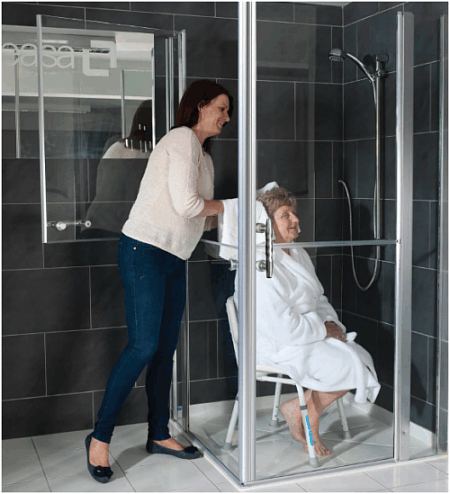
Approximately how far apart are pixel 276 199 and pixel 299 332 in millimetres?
491

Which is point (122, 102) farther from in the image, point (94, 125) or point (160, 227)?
point (160, 227)

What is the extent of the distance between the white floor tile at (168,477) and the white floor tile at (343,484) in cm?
36

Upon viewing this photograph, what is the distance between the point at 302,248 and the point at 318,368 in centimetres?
45

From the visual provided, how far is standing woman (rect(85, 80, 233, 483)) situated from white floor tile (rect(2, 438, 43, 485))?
245mm

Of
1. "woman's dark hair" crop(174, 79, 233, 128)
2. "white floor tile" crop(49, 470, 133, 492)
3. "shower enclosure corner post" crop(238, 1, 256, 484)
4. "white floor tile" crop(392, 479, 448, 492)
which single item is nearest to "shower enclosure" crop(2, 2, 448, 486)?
"shower enclosure corner post" crop(238, 1, 256, 484)

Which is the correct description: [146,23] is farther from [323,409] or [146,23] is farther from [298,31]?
[323,409]

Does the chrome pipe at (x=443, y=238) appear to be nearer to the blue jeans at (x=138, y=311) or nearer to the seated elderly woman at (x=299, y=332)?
the seated elderly woman at (x=299, y=332)

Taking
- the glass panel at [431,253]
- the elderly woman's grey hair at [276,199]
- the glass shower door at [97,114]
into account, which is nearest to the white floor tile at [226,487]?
the glass panel at [431,253]

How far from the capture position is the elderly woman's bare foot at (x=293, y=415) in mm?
3053

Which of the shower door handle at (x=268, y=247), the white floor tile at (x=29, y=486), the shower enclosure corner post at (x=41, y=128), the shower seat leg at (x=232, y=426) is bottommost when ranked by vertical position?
the white floor tile at (x=29, y=486)

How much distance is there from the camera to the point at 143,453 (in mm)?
3445

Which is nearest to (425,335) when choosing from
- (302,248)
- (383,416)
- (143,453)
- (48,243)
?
(383,416)

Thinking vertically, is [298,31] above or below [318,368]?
above

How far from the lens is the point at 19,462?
3.34 meters
